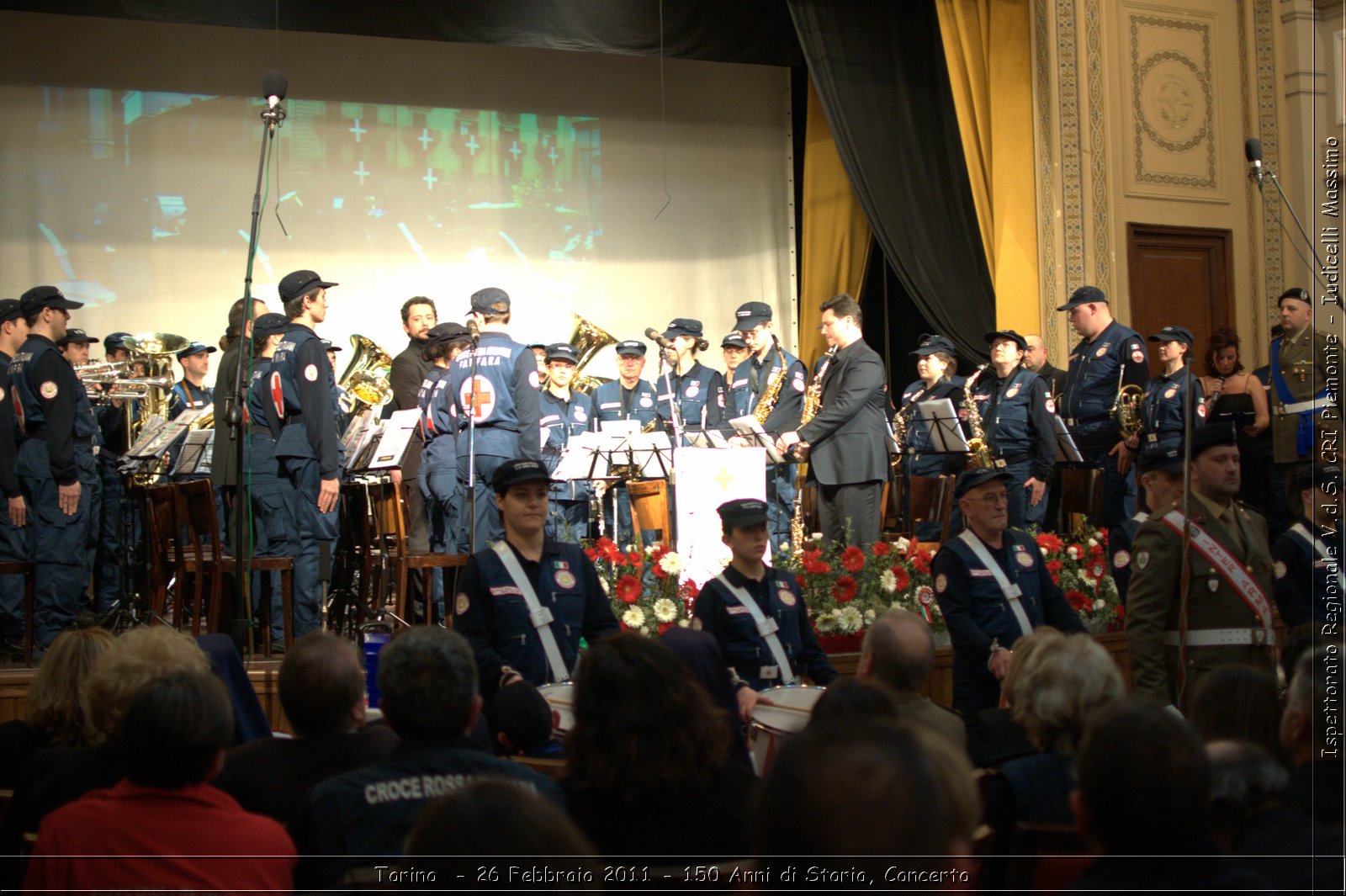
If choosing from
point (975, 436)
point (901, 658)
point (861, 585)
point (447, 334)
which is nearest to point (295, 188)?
point (447, 334)

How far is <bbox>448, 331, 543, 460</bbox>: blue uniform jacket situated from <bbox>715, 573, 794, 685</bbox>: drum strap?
326 centimetres

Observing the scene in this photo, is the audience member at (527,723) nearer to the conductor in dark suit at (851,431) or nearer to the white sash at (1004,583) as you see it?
the white sash at (1004,583)


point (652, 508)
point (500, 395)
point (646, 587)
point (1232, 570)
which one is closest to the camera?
point (1232, 570)

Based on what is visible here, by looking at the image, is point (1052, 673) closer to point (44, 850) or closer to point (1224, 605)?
point (1224, 605)

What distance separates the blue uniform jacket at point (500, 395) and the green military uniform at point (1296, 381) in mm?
4683

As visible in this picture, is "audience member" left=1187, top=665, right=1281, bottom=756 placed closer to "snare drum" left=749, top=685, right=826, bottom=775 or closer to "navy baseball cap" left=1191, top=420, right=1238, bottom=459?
"snare drum" left=749, top=685, right=826, bottom=775

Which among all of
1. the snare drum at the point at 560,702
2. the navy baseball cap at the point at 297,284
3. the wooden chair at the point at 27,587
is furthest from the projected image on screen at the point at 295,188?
the snare drum at the point at 560,702

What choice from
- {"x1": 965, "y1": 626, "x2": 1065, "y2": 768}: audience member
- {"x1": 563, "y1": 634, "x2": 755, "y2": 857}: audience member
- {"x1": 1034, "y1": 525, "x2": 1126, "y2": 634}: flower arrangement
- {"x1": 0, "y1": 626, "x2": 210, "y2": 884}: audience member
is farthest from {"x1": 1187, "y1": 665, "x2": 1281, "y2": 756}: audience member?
{"x1": 1034, "y1": 525, "x2": 1126, "y2": 634}: flower arrangement

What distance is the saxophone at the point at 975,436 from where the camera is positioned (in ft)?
29.7

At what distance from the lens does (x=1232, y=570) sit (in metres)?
4.25

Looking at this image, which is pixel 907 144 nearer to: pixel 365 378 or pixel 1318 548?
pixel 365 378

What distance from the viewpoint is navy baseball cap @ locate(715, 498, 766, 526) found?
14.7 feet

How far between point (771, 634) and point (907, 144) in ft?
25.4

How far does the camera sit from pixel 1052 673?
9.55ft
